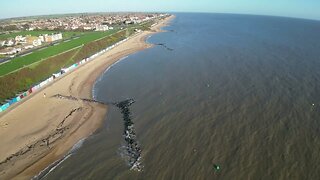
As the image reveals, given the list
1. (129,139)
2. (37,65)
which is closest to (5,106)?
(129,139)

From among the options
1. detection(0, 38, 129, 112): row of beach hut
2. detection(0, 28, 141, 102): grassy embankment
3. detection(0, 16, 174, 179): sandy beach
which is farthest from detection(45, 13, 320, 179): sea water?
Answer: detection(0, 28, 141, 102): grassy embankment

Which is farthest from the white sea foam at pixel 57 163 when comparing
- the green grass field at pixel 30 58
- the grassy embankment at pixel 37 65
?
the green grass field at pixel 30 58

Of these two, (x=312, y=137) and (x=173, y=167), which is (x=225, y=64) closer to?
(x=312, y=137)

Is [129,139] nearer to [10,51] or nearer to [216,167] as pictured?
[216,167]

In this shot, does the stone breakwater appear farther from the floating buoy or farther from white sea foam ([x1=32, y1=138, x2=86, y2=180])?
the floating buoy

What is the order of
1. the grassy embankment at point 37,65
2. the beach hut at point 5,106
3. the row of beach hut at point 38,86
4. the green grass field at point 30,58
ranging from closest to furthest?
the beach hut at point 5,106 → the row of beach hut at point 38,86 → the grassy embankment at point 37,65 → the green grass field at point 30,58

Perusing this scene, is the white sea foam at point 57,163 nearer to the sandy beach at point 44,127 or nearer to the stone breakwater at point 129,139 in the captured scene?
the sandy beach at point 44,127
